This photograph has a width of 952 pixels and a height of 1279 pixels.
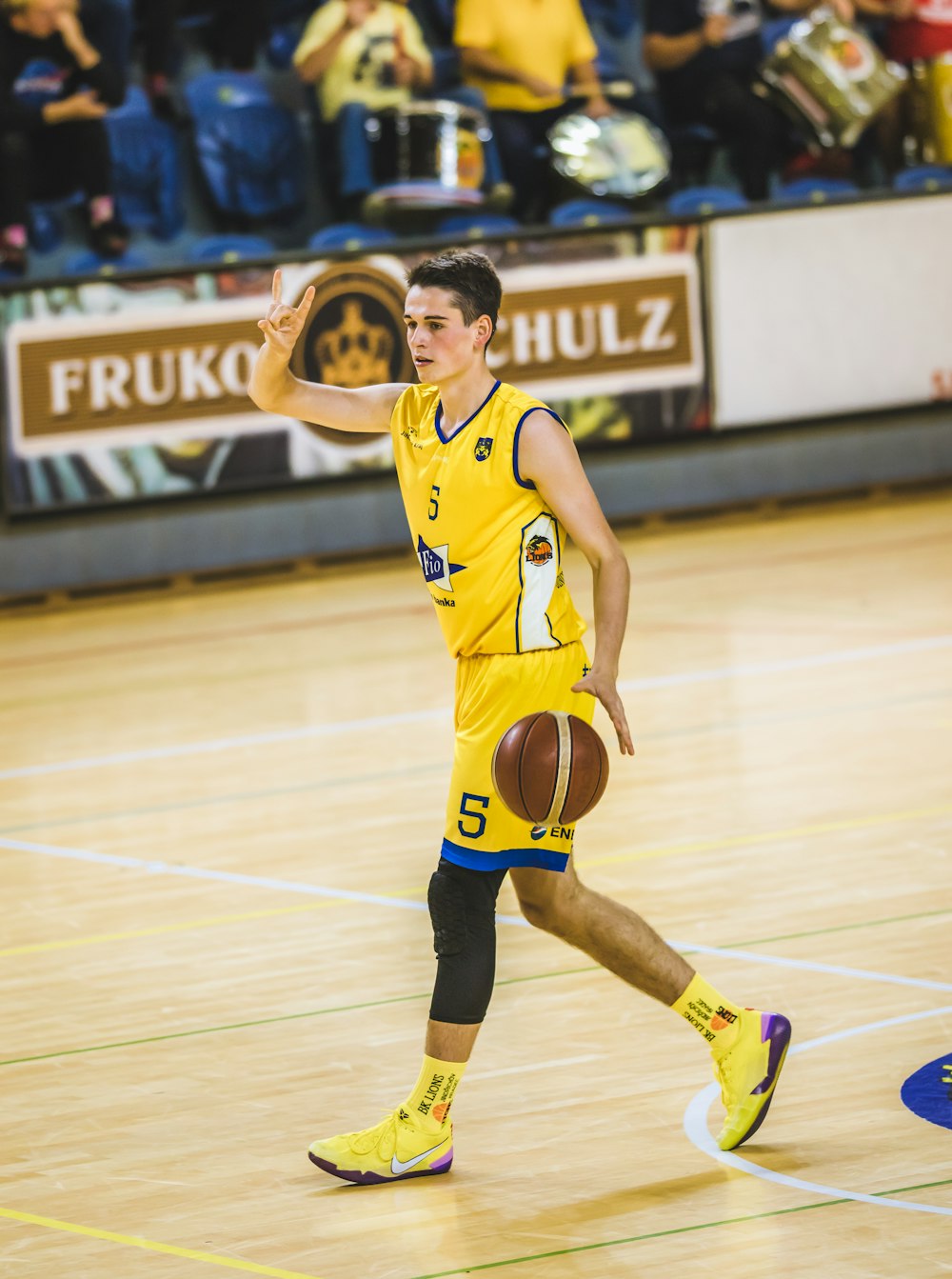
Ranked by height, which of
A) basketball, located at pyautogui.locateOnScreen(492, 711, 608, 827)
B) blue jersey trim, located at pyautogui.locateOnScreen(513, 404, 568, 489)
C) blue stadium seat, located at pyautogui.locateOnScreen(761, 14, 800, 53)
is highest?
blue stadium seat, located at pyautogui.locateOnScreen(761, 14, 800, 53)

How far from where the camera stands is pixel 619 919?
4766mm

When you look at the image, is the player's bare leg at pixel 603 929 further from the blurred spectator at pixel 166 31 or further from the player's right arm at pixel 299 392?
the blurred spectator at pixel 166 31

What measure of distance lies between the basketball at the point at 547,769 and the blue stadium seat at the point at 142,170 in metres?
11.3

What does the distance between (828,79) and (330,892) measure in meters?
11.2

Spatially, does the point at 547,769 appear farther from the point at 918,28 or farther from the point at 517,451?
the point at 918,28

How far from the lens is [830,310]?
645 inches

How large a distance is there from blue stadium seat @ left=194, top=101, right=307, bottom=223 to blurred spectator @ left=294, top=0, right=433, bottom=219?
325 mm

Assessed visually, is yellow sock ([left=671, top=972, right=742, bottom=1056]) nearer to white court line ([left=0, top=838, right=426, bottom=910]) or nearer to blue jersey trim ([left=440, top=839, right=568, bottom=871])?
blue jersey trim ([left=440, top=839, right=568, bottom=871])

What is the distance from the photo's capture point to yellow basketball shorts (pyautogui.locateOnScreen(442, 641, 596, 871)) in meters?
4.61

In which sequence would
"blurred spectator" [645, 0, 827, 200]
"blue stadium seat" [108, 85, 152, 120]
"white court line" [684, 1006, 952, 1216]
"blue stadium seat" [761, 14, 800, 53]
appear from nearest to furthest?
"white court line" [684, 1006, 952, 1216] < "blue stadium seat" [108, 85, 152, 120] < "blurred spectator" [645, 0, 827, 200] < "blue stadium seat" [761, 14, 800, 53]

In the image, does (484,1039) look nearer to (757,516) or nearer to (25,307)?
(25,307)

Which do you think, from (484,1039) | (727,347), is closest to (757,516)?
(727,347)

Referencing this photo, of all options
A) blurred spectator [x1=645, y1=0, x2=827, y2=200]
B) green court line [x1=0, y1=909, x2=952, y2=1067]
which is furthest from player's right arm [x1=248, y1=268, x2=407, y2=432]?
blurred spectator [x1=645, y1=0, x2=827, y2=200]

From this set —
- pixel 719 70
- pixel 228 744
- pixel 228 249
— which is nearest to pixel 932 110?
pixel 719 70
